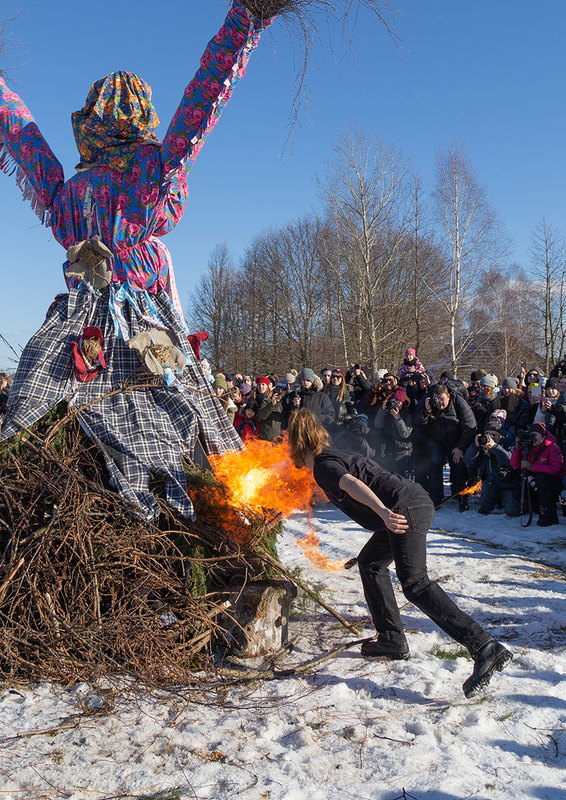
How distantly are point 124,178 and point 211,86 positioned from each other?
0.79 m

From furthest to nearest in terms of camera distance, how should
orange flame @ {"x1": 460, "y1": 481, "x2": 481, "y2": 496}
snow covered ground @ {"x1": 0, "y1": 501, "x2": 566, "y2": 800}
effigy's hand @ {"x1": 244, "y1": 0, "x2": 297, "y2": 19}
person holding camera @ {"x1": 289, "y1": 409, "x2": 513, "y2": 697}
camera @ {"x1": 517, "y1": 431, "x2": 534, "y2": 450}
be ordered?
camera @ {"x1": 517, "y1": 431, "x2": 534, "y2": 450}
orange flame @ {"x1": 460, "y1": 481, "x2": 481, "y2": 496}
person holding camera @ {"x1": 289, "y1": 409, "x2": 513, "y2": 697}
effigy's hand @ {"x1": 244, "y1": 0, "x2": 297, "y2": 19}
snow covered ground @ {"x1": 0, "y1": 501, "x2": 566, "y2": 800}

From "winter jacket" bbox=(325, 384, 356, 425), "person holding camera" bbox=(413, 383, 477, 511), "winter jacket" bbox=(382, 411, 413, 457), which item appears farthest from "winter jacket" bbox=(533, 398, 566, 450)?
"winter jacket" bbox=(325, 384, 356, 425)

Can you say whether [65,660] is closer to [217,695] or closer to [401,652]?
[217,695]

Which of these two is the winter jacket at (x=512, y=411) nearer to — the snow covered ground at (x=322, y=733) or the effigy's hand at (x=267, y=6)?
the snow covered ground at (x=322, y=733)

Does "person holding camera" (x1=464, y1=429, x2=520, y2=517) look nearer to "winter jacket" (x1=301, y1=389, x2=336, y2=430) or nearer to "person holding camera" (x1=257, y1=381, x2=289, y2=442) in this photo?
"winter jacket" (x1=301, y1=389, x2=336, y2=430)

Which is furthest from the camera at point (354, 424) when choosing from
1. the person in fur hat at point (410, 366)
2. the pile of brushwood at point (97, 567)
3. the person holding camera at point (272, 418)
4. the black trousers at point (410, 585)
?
the pile of brushwood at point (97, 567)

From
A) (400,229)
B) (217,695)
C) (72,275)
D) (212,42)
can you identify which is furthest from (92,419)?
(400,229)

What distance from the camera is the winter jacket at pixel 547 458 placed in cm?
734

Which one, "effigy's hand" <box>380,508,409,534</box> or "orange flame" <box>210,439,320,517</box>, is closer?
"effigy's hand" <box>380,508,409,534</box>

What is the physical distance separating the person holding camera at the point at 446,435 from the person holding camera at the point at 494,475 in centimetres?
18

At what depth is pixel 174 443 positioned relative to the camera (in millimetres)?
3711

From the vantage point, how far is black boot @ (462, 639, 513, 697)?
10.6 ft

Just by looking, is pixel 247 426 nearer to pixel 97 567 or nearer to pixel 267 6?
pixel 97 567

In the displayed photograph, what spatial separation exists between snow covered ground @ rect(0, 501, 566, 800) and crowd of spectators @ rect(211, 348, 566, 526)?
3758 millimetres
